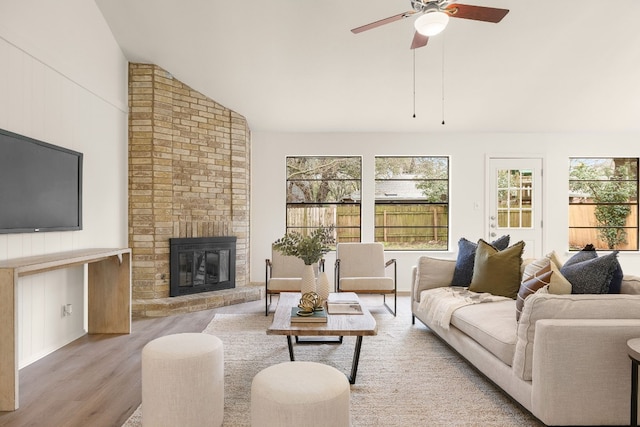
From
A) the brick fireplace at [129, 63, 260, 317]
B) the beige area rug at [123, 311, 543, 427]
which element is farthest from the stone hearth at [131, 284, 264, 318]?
the beige area rug at [123, 311, 543, 427]

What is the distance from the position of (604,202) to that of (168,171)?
20.8 ft

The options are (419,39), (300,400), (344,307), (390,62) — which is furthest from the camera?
(390,62)

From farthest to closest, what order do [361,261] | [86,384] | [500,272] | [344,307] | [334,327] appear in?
[361,261] → [500,272] → [344,307] → [86,384] → [334,327]

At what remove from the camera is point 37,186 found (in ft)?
11.1

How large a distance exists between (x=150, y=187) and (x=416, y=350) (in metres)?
3.43

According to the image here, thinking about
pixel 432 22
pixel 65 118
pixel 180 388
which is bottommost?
pixel 180 388

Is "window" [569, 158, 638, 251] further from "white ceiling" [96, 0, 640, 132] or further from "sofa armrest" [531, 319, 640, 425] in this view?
"sofa armrest" [531, 319, 640, 425]

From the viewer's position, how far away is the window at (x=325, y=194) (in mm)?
6688

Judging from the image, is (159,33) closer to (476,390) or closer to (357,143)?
(357,143)

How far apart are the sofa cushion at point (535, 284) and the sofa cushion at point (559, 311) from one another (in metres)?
0.27

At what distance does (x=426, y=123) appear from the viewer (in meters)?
6.36

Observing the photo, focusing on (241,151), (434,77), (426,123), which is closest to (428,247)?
(426,123)

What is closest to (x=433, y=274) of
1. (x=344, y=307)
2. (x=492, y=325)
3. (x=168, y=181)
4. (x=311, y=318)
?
(x=344, y=307)

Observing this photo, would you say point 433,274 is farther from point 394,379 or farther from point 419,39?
point 419,39
